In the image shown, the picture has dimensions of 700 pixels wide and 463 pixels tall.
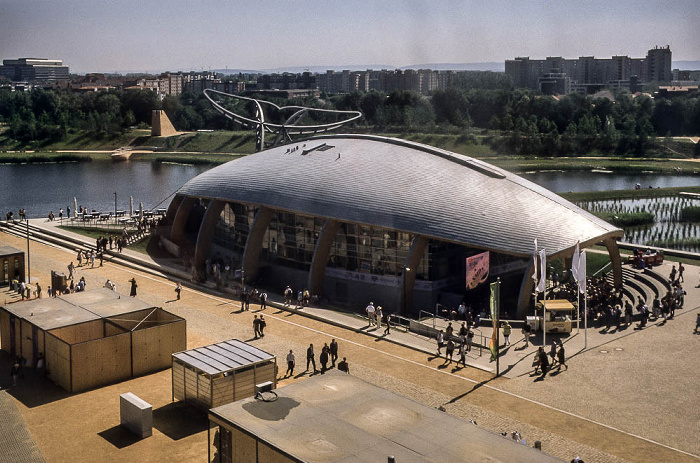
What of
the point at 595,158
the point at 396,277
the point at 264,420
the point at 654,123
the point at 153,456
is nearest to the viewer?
the point at 264,420

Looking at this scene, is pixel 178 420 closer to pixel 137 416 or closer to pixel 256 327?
pixel 137 416

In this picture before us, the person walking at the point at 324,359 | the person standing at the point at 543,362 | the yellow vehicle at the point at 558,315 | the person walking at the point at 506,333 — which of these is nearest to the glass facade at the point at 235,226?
the person walking at the point at 324,359

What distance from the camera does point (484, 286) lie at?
43.7 meters

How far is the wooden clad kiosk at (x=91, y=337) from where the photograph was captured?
29.5 m

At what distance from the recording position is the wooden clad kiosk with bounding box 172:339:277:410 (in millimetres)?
26578

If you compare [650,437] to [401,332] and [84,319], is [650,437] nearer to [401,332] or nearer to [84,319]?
[401,332]

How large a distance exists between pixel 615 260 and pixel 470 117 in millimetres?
108517

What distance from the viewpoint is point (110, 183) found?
10962 centimetres

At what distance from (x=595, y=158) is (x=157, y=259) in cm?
8751

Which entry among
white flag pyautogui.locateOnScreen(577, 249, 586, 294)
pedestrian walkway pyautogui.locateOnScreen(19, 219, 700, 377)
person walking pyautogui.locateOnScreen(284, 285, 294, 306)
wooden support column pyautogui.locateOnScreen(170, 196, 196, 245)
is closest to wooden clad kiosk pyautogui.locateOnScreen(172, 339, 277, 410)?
pedestrian walkway pyautogui.locateOnScreen(19, 219, 700, 377)

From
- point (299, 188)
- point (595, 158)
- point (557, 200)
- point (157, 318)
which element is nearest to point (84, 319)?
point (157, 318)

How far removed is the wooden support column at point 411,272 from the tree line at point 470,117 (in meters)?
86.5

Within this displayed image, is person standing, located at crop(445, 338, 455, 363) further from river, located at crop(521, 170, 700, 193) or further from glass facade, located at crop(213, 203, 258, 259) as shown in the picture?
river, located at crop(521, 170, 700, 193)

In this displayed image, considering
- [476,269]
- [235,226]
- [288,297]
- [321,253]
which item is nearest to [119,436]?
[288,297]
